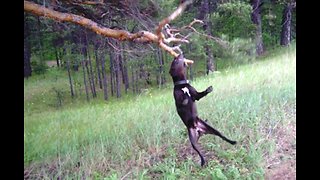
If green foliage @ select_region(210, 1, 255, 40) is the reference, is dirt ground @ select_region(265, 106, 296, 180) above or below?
below

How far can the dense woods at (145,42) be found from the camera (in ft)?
6.28

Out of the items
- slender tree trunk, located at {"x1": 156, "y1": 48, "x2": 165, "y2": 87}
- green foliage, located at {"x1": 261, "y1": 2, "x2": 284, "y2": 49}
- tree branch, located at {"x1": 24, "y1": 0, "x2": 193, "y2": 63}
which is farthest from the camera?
green foliage, located at {"x1": 261, "y1": 2, "x2": 284, "y2": 49}

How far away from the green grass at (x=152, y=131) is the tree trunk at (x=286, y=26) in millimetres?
61

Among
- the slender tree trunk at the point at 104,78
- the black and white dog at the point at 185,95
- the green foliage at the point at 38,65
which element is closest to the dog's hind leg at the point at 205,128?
the black and white dog at the point at 185,95

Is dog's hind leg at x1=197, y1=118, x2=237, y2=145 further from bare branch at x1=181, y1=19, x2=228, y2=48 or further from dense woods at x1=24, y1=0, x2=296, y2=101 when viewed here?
bare branch at x1=181, y1=19, x2=228, y2=48

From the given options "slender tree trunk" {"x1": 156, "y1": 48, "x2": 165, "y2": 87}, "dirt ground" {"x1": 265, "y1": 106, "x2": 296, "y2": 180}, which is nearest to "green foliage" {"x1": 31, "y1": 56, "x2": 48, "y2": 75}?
"slender tree trunk" {"x1": 156, "y1": 48, "x2": 165, "y2": 87}

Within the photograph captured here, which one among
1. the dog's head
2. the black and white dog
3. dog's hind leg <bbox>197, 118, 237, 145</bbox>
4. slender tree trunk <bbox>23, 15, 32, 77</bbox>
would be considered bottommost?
dog's hind leg <bbox>197, 118, 237, 145</bbox>

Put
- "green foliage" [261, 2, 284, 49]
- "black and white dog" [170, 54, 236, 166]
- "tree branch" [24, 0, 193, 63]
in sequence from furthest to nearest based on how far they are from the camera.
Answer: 1. "green foliage" [261, 2, 284, 49]
2. "tree branch" [24, 0, 193, 63]
3. "black and white dog" [170, 54, 236, 166]

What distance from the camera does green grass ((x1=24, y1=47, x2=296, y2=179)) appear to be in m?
1.86

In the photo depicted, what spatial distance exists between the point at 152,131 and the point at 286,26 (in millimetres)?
1017

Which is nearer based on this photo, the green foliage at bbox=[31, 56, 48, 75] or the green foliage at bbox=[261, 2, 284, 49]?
the green foliage at bbox=[31, 56, 48, 75]

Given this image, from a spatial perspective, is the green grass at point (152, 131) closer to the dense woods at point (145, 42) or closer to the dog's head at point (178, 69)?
the dense woods at point (145, 42)
